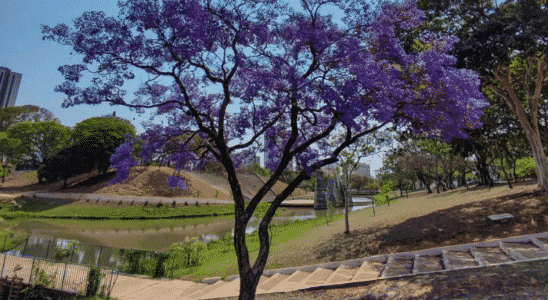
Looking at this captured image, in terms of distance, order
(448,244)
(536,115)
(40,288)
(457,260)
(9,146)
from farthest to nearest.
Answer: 1. (9,146)
2. (536,115)
3. (40,288)
4. (448,244)
5. (457,260)

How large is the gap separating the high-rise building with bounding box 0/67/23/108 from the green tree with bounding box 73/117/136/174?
103495 millimetres

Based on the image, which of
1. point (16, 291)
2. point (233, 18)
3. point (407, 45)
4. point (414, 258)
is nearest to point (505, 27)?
point (407, 45)

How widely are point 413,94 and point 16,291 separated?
14.5 meters

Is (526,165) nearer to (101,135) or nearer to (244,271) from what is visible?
(244,271)

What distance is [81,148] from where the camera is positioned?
46.4 m

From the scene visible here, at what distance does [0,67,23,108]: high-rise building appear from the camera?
11505 cm

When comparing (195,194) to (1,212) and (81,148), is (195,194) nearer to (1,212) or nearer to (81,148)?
(81,148)

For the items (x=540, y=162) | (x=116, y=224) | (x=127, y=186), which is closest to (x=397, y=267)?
(x=540, y=162)

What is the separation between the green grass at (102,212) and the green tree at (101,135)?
1334cm

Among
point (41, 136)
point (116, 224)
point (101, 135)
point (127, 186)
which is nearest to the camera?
point (116, 224)

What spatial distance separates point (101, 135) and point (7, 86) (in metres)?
109

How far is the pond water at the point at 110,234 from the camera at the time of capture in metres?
15.8

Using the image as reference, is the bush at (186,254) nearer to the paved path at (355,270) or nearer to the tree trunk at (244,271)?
the paved path at (355,270)

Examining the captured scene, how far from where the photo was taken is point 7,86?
381ft
